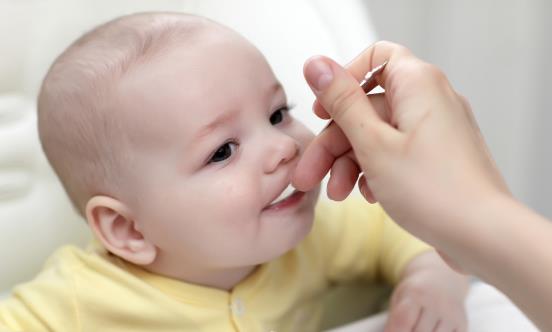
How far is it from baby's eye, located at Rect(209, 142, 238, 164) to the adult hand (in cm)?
16

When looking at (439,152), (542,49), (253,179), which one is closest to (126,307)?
(253,179)

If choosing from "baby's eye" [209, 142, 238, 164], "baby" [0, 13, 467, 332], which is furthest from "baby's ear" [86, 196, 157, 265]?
"baby's eye" [209, 142, 238, 164]

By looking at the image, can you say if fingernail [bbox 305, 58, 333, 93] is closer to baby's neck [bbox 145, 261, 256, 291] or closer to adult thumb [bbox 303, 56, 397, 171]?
adult thumb [bbox 303, 56, 397, 171]

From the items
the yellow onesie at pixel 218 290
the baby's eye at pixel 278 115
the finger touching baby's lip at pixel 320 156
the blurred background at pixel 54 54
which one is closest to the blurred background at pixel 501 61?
the blurred background at pixel 54 54

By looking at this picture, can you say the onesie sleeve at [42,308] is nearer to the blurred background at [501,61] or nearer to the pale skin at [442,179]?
the pale skin at [442,179]

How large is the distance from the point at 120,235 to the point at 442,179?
0.37 metres

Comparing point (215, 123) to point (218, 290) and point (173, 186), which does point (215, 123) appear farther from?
point (218, 290)

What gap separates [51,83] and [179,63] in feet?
0.44

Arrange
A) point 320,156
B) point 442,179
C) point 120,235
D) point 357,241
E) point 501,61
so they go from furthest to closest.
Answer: point 501,61, point 357,241, point 120,235, point 320,156, point 442,179

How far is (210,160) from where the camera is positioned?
726mm

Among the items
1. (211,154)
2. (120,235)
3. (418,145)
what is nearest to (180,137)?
(211,154)

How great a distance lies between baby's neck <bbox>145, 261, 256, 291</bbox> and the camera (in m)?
0.80

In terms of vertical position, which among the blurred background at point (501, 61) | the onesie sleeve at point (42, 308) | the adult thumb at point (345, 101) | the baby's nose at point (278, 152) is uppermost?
the adult thumb at point (345, 101)

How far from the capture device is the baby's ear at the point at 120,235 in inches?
30.1
